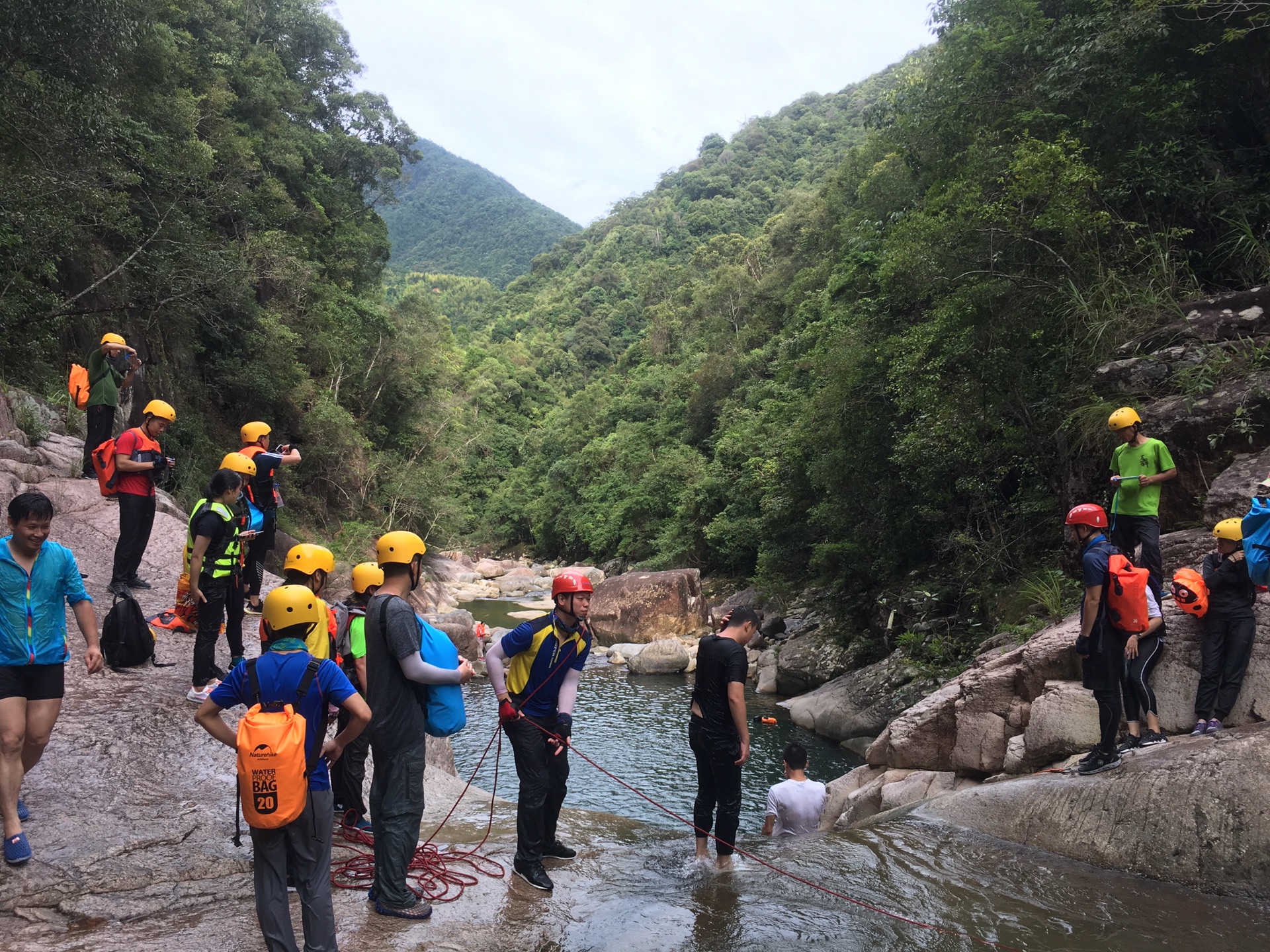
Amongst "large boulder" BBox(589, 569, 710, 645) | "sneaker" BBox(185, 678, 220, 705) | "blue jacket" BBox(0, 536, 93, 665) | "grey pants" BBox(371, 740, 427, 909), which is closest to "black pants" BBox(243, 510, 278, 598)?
"sneaker" BBox(185, 678, 220, 705)

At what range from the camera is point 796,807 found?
Result: 6.31m

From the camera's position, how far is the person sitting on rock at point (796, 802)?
20.7 ft

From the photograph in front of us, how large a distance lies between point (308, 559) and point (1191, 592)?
5.82 m

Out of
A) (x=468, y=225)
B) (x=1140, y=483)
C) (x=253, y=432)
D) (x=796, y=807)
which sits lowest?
(x=796, y=807)

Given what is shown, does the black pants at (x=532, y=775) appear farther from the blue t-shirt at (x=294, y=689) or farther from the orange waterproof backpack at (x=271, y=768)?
the orange waterproof backpack at (x=271, y=768)

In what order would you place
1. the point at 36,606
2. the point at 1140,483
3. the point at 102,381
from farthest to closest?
the point at 102,381, the point at 1140,483, the point at 36,606

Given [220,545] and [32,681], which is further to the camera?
[220,545]

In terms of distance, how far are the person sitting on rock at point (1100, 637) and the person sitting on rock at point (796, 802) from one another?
203 cm

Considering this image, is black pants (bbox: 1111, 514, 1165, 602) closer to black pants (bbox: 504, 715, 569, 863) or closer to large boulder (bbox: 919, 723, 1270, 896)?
large boulder (bbox: 919, 723, 1270, 896)

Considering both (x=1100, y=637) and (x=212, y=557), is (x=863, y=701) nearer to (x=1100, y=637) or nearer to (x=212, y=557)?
(x=1100, y=637)

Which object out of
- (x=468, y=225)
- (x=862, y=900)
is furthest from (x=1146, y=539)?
(x=468, y=225)

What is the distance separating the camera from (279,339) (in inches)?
843

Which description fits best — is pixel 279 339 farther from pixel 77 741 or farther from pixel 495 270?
pixel 495 270

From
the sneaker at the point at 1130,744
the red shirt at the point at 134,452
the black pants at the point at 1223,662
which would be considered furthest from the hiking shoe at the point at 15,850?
the black pants at the point at 1223,662
